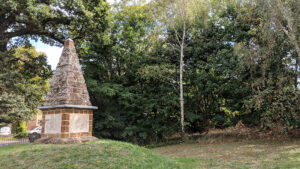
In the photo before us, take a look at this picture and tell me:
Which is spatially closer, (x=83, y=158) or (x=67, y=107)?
(x=83, y=158)

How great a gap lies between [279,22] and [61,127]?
35.0ft

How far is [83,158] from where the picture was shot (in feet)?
18.0

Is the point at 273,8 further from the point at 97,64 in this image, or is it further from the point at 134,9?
the point at 97,64

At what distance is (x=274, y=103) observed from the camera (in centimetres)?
980

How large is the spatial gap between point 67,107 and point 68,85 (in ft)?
3.30

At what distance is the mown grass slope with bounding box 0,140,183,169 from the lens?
521 cm

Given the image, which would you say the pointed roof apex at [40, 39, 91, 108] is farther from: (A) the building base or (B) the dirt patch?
(B) the dirt patch

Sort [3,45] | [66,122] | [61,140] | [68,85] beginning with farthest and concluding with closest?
[3,45]
[68,85]
[66,122]
[61,140]

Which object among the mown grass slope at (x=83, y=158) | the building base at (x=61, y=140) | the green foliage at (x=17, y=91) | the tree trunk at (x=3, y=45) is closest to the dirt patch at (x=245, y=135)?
the mown grass slope at (x=83, y=158)

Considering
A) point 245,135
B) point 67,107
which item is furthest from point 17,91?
point 245,135

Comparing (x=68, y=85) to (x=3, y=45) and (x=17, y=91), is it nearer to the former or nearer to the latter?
(x=17, y=91)

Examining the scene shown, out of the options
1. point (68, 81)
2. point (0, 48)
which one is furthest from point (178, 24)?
point (0, 48)

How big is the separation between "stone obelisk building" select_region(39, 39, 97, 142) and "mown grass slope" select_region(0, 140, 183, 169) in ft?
3.67

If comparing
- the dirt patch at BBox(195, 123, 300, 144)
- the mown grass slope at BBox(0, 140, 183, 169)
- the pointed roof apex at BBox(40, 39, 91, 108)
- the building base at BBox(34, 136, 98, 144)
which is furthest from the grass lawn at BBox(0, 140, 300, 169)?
the dirt patch at BBox(195, 123, 300, 144)
